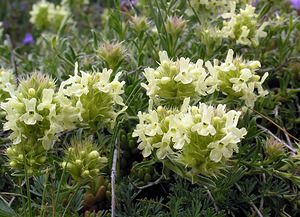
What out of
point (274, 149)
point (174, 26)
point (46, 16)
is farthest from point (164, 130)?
point (46, 16)

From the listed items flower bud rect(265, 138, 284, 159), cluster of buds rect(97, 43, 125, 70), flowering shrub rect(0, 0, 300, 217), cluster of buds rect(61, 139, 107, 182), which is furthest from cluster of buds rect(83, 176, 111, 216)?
flower bud rect(265, 138, 284, 159)

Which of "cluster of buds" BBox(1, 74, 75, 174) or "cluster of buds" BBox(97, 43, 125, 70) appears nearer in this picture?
"cluster of buds" BBox(1, 74, 75, 174)

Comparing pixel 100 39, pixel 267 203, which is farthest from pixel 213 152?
pixel 100 39

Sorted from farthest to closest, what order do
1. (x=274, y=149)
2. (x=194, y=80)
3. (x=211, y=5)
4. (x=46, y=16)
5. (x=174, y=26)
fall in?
(x=46, y=16) → (x=211, y=5) → (x=174, y=26) → (x=274, y=149) → (x=194, y=80)

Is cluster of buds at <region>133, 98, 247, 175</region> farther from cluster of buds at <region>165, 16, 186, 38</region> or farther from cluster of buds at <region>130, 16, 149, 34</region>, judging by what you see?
cluster of buds at <region>130, 16, 149, 34</region>

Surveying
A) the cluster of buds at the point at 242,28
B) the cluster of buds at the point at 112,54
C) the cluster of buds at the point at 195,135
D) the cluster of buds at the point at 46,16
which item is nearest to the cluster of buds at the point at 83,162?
the cluster of buds at the point at 195,135

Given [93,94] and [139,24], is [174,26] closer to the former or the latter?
[139,24]
